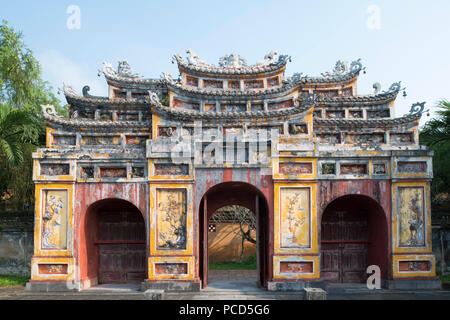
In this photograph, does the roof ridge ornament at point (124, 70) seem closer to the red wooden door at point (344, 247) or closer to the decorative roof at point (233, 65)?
the decorative roof at point (233, 65)

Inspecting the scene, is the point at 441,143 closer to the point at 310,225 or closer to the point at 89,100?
the point at 310,225

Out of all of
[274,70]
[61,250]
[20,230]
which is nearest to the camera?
[61,250]

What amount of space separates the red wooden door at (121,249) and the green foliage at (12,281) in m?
2.44

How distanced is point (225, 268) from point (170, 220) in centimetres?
855

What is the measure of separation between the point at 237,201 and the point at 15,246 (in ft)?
25.8

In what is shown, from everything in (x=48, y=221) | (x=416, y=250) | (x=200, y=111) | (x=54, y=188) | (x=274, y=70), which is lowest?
(x=416, y=250)

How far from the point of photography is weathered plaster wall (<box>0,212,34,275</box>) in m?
15.7

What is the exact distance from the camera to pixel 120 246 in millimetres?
15039

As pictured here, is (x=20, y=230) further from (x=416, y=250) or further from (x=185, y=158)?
(x=416, y=250)

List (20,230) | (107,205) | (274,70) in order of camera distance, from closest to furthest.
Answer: (107,205), (20,230), (274,70)

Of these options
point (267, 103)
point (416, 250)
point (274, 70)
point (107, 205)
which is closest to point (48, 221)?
point (107, 205)

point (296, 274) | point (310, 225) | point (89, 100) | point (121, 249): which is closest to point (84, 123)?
point (89, 100)

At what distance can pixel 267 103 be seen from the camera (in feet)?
54.1

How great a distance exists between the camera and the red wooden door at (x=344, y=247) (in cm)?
1496
